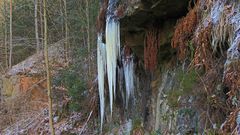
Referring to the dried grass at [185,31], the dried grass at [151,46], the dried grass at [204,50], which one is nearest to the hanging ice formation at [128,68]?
the dried grass at [151,46]

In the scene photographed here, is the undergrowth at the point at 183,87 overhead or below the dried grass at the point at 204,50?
below

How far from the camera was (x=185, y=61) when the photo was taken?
5371 millimetres

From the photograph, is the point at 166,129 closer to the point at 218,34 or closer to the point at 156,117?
the point at 156,117

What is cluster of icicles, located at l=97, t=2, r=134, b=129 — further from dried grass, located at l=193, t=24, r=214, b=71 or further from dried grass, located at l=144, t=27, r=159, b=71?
dried grass, located at l=193, t=24, r=214, b=71

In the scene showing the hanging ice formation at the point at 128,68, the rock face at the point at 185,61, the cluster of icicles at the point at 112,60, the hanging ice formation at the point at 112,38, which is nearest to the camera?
the rock face at the point at 185,61

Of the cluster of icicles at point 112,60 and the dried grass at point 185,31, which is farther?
the cluster of icicles at point 112,60

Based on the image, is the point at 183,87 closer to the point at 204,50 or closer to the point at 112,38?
the point at 204,50

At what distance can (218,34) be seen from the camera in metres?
4.18

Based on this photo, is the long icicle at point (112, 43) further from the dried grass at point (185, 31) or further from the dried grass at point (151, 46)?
the dried grass at point (185, 31)

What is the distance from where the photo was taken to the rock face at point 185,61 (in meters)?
3.97

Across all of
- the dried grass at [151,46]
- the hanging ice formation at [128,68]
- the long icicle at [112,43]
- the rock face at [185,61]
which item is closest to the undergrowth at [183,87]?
the rock face at [185,61]

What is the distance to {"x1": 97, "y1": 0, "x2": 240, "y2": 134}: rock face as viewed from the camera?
3973 millimetres

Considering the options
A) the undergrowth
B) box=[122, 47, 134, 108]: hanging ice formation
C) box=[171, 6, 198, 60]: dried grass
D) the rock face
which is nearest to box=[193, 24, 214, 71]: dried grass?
the rock face

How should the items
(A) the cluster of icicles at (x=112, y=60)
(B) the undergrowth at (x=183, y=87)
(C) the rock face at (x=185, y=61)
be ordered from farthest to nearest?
1. (A) the cluster of icicles at (x=112, y=60)
2. (B) the undergrowth at (x=183, y=87)
3. (C) the rock face at (x=185, y=61)
